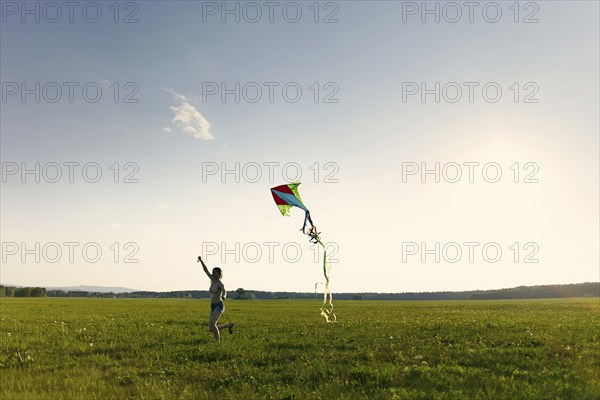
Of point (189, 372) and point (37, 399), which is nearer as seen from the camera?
point (37, 399)

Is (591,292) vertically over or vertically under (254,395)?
under

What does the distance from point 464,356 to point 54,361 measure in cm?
1179

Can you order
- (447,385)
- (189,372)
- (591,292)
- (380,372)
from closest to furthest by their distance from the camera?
(447,385)
(380,372)
(189,372)
(591,292)

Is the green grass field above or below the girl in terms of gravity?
below

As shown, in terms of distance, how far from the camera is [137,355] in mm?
13234

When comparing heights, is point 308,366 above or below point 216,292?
below

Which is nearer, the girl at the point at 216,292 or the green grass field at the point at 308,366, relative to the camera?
the green grass field at the point at 308,366

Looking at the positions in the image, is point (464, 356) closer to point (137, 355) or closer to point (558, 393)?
point (558, 393)

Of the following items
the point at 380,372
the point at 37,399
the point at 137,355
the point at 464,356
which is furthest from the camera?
the point at 137,355

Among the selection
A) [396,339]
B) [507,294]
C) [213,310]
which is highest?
[213,310]

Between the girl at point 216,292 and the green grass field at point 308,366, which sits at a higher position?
the girl at point 216,292

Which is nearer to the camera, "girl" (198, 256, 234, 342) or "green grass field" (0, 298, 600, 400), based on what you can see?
"green grass field" (0, 298, 600, 400)

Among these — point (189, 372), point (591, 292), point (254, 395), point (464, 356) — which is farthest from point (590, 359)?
point (591, 292)

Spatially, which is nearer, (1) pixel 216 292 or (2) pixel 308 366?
(2) pixel 308 366
